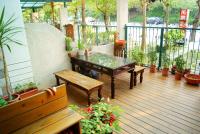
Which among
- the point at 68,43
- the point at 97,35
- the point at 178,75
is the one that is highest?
the point at 97,35

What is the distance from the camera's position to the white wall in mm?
3811

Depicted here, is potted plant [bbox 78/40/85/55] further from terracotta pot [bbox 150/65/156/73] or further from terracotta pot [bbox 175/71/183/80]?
terracotta pot [bbox 175/71/183/80]

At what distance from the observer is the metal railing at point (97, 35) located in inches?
212

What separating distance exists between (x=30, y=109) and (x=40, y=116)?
7.5 inches

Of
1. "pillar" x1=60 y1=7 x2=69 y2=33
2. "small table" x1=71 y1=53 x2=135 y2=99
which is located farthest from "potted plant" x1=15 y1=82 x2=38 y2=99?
"pillar" x1=60 y1=7 x2=69 y2=33

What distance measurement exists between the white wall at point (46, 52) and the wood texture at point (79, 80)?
30 centimetres

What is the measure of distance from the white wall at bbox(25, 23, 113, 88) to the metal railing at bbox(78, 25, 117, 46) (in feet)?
3.73

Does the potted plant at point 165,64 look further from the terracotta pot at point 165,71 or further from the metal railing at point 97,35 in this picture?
the metal railing at point 97,35

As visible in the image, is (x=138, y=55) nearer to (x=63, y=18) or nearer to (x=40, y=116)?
(x=63, y=18)

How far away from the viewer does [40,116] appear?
198 centimetres

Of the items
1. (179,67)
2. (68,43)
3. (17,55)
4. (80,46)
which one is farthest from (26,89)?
(179,67)

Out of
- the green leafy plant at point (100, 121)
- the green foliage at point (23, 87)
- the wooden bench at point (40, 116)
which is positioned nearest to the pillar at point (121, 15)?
the green foliage at point (23, 87)

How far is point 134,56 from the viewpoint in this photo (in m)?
5.15

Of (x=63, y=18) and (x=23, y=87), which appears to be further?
(x=63, y=18)
